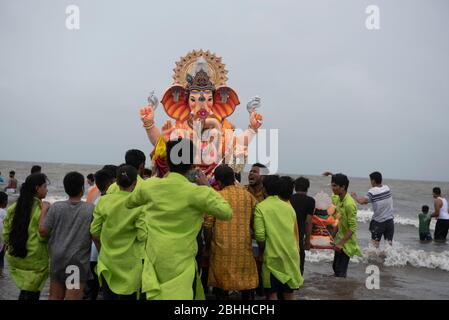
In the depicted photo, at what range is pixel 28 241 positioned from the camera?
15.3 ft

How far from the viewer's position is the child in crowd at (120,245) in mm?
4344

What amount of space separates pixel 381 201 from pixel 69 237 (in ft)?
21.1

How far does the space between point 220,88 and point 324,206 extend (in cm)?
270

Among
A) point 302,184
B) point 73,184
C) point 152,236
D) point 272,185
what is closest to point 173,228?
point 152,236

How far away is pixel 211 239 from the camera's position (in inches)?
200

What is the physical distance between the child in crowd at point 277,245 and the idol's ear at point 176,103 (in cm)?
349

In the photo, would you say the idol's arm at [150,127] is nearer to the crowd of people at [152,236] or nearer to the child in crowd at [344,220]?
the crowd of people at [152,236]

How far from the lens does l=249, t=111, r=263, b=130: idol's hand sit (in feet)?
25.3

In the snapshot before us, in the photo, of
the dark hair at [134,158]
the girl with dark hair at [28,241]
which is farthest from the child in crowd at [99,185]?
the girl with dark hair at [28,241]

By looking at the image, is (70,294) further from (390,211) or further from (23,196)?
(390,211)

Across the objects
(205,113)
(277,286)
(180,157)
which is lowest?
(277,286)

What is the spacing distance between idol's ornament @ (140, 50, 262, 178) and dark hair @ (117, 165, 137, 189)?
2.68 metres

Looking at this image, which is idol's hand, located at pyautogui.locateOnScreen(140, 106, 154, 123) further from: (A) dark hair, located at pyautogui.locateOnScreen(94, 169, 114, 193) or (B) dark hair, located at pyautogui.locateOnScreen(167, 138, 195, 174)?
(B) dark hair, located at pyautogui.locateOnScreen(167, 138, 195, 174)

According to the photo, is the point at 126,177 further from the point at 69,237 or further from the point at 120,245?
the point at 69,237
